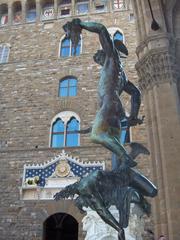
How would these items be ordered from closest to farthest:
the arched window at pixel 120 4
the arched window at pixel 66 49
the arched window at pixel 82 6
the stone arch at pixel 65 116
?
1. the stone arch at pixel 65 116
2. the arched window at pixel 66 49
3. the arched window at pixel 120 4
4. the arched window at pixel 82 6

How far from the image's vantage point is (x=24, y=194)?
13391 millimetres

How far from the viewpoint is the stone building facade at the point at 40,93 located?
43.1 ft

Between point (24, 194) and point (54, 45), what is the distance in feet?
25.7

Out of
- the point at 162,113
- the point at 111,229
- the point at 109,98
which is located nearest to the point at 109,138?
the point at 109,98

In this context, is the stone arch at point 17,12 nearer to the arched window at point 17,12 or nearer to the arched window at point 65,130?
the arched window at point 17,12

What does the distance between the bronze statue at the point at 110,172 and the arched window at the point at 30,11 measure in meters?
15.6

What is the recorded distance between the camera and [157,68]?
8.45 m

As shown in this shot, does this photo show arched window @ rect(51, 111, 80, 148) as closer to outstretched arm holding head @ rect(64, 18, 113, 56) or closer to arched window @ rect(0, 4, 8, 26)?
arched window @ rect(0, 4, 8, 26)

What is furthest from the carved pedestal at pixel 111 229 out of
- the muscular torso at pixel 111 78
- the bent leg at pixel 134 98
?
the muscular torso at pixel 111 78

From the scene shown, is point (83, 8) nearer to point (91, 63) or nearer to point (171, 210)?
point (91, 63)

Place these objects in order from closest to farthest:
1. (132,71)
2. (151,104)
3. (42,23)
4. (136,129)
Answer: (151,104)
(136,129)
(132,71)
(42,23)

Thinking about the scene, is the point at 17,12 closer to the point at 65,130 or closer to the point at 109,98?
the point at 65,130

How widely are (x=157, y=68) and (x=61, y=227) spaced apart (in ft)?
31.5

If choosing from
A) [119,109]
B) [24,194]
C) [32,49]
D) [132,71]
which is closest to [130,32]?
[132,71]
